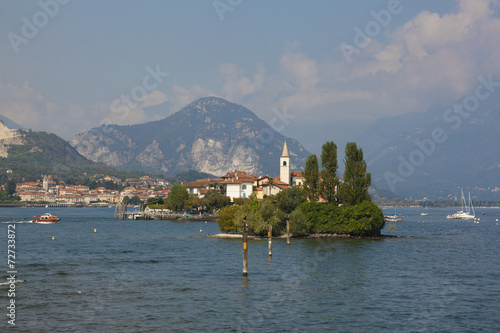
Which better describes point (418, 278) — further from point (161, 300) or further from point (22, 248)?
point (22, 248)

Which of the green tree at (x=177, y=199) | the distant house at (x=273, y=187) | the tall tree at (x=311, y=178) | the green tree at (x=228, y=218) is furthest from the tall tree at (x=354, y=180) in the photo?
the green tree at (x=177, y=199)

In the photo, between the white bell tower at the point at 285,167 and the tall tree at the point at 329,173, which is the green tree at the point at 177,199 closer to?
the white bell tower at the point at 285,167

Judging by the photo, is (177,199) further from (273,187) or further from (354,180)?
(354,180)

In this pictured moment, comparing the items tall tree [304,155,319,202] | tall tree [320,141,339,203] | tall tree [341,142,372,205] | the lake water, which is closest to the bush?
Result: tall tree [341,142,372,205]

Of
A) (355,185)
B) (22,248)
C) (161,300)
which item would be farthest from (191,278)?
(355,185)

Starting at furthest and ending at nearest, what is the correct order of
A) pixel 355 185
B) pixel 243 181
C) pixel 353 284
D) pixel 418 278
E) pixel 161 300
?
pixel 243 181, pixel 355 185, pixel 418 278, pixel 353 284, pixel 161 300

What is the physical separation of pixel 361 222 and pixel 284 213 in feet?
43.2

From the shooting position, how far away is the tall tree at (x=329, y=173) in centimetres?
9994

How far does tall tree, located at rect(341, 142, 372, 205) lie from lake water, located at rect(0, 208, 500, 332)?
19335 millimetres

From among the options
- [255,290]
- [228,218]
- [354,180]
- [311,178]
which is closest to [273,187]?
[311,178]

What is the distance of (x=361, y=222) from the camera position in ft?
298

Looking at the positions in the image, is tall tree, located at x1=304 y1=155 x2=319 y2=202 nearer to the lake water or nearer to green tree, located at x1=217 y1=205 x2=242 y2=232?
green tree, located at x1=217 y1=205 x2=242 y2=232

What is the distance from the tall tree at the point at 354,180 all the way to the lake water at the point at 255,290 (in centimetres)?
1934

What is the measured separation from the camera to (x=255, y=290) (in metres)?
43.4
